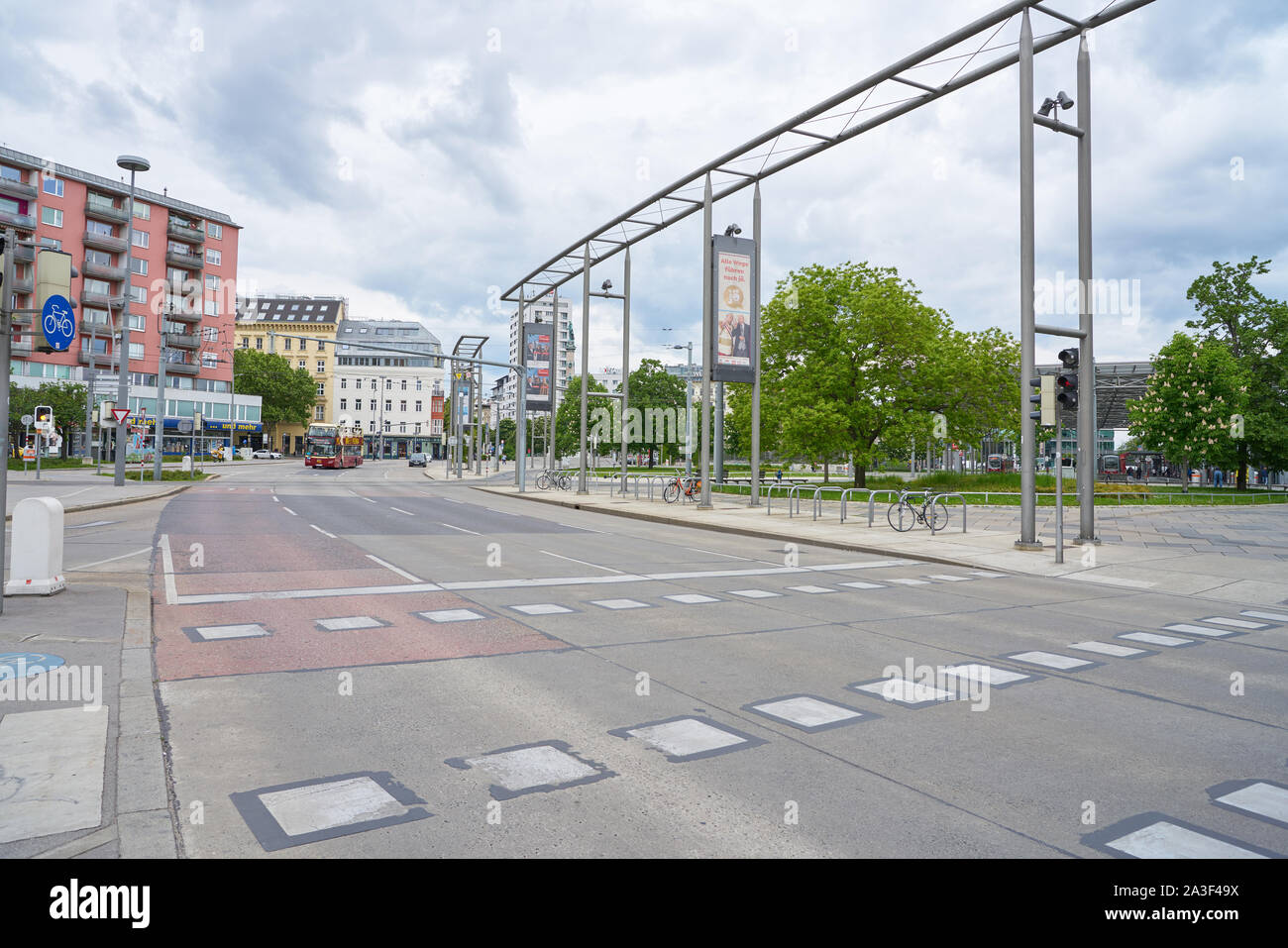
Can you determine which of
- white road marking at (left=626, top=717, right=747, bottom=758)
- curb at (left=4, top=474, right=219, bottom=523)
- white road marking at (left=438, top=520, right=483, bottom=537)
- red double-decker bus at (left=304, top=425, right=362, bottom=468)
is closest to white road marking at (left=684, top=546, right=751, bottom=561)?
white road marking at (left=438, top=520, right=483, bottom=537)

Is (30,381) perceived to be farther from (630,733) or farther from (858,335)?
(630,733)

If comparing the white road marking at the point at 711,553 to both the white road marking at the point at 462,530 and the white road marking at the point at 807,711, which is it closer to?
the white road marking at the point at 462,530

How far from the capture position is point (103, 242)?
70000mm

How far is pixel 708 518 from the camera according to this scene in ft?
79.4

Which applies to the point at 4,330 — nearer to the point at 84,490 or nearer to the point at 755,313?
the point at 755,313

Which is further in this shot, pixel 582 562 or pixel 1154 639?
pixel 582 562

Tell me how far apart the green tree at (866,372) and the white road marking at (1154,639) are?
23.0 m

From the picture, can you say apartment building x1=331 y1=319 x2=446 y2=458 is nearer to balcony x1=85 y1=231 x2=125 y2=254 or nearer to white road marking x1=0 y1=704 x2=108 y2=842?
balcony x1=85 y1=231 x2=125 y2=254

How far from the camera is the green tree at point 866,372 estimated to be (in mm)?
33062

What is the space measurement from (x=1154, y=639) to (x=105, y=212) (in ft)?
272

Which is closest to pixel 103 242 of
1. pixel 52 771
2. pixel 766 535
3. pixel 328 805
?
pixel 766 535

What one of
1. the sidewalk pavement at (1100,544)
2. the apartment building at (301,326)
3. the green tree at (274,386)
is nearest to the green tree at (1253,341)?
the sidewalk pavement at (1100,544)

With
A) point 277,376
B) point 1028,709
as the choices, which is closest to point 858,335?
point 1028,709

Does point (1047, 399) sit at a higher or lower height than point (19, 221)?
lower
